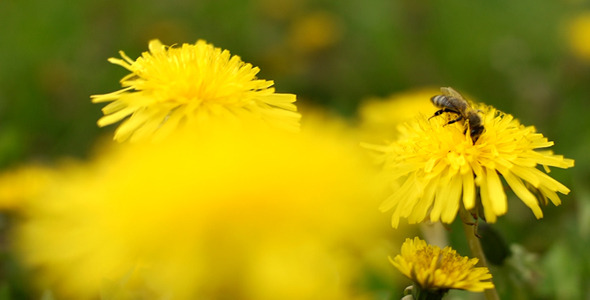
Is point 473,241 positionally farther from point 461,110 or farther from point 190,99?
point 190,99

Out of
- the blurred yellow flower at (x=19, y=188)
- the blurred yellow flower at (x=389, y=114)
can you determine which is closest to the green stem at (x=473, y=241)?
the blurred yellow flower at (x=389, y=114)

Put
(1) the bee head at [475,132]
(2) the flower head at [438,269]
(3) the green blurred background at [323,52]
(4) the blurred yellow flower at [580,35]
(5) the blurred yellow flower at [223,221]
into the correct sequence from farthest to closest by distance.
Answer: (4) the blurred yellow flower at [580,35]
(3) the green blurred background at [323,52]
(1) the bee head at [475,132]
(2) the flower head at [438,269]
(5) the blurred yellow flower at [223,221]

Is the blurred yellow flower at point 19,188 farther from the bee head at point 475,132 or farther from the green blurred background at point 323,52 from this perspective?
the bee head at point 475,132

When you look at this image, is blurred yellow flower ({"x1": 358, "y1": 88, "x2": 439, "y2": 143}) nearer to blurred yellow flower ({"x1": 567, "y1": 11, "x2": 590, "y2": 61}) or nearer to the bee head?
the bee head

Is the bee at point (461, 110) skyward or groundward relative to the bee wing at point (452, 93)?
groundward

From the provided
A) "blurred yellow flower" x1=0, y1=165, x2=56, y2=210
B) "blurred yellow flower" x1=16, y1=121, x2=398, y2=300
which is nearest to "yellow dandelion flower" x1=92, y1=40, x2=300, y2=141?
"blurred yellow flower" x1=16, y1=121, x2=398, y2=300

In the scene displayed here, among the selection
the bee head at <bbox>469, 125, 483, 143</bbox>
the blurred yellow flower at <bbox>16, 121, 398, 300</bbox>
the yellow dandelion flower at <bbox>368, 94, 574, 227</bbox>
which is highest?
the bee head at <bbox>469, 125, 483, 143</bbox>
